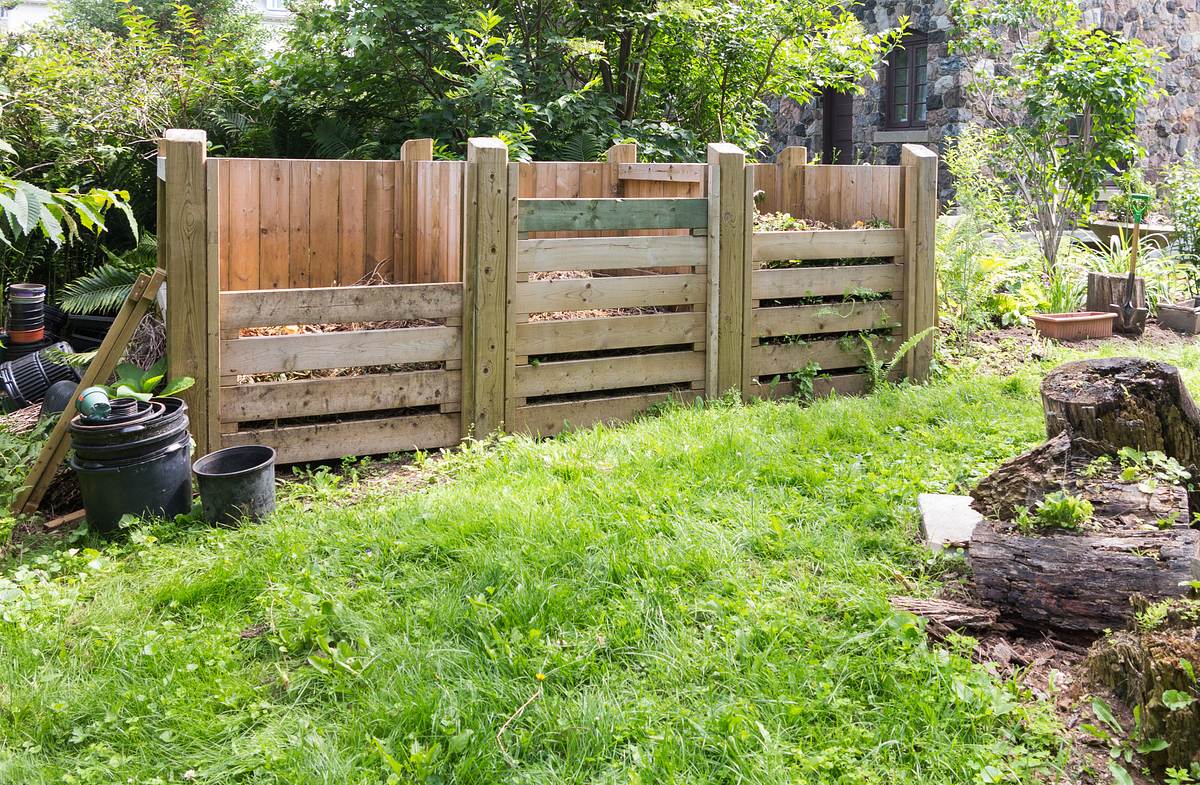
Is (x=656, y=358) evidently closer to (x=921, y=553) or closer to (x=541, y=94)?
(x=921, y=553)

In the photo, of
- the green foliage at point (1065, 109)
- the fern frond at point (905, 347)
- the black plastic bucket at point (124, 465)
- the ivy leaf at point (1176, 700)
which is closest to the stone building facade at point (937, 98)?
the green foliage at point (1065, 109)

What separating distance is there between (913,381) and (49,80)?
670 cm

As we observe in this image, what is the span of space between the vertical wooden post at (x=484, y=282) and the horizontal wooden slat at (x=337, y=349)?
0.13 metres

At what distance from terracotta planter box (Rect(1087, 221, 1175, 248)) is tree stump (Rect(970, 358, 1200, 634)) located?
26.4 feet

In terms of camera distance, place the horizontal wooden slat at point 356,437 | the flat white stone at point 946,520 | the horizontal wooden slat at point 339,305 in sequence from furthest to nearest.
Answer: the horizontal wooden slat at point 356,437
the horizontal wooden slat at point 339,305
the flat white stone at point 946,520

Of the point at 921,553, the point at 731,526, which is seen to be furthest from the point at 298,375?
the point at 921,553

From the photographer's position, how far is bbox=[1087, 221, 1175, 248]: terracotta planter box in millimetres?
11289

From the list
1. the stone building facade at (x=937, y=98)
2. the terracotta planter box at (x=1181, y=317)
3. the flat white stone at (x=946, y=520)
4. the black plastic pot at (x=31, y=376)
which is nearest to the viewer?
the flat white stone at (x=946, y=520)

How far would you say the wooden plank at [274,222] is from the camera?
5559 mm

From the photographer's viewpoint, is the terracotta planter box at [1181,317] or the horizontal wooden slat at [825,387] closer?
the horizontal wooden slat at [825,387]

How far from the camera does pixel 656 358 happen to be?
6.15 m

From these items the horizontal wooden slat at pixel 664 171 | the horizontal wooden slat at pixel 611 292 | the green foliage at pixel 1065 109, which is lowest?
the horizontal wooden slat at pixel 611 292

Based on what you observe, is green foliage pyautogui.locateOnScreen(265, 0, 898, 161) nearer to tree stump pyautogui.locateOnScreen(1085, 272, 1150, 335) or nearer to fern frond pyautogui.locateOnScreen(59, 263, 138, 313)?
fern frond pyautogui.locateOnScreen(59, 263, 138, 313)

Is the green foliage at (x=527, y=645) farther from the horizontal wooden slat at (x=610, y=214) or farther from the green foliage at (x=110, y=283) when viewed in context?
the green foliage at (x=110, y=283)
